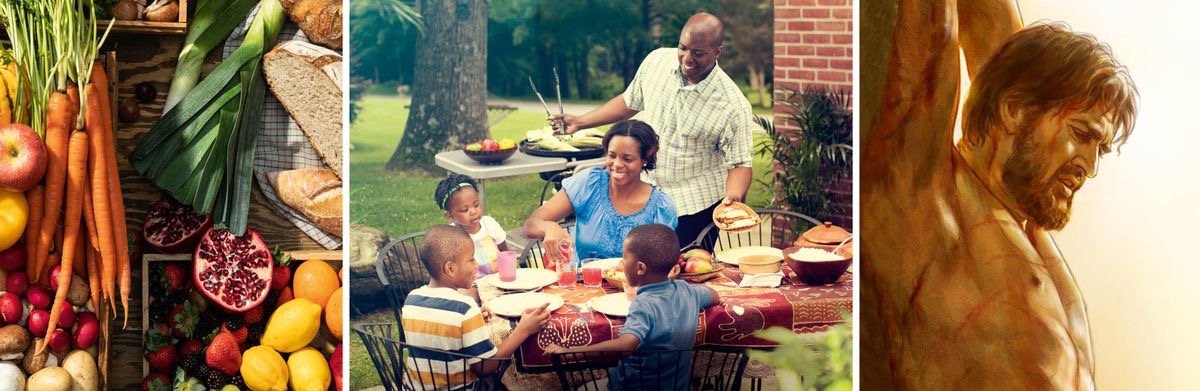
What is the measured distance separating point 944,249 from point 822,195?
0.54 m

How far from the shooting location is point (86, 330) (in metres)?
3.31

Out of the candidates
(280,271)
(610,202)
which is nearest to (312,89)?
(280,271)

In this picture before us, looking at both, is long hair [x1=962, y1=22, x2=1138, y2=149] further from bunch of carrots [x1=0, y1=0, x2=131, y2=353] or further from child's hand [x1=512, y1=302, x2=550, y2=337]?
bunch of carrots [x1=0, y1=0, x2=131, y2=353]

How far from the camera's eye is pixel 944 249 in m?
3.62

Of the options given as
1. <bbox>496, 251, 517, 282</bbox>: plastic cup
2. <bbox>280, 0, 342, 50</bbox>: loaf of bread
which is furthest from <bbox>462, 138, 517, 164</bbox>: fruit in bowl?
<bbox>280, 0, 342, 50</bbox>: loaf of bread

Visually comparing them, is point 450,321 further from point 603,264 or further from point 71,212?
point 71,212

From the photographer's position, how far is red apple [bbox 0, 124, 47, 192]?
3094 millimetres

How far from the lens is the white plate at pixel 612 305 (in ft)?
10.8

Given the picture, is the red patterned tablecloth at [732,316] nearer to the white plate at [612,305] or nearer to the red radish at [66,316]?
the white plate at [612,305]

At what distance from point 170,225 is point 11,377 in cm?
67

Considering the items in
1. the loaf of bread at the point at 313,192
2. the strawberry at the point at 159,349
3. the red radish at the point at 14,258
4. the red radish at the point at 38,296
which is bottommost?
the strawberry at the point at 159,349

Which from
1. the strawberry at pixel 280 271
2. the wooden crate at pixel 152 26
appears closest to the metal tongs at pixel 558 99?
the strawberry at pixel 280 271

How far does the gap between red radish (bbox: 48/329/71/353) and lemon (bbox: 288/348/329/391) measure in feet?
2.27

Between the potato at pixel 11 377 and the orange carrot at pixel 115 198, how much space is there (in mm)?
352
